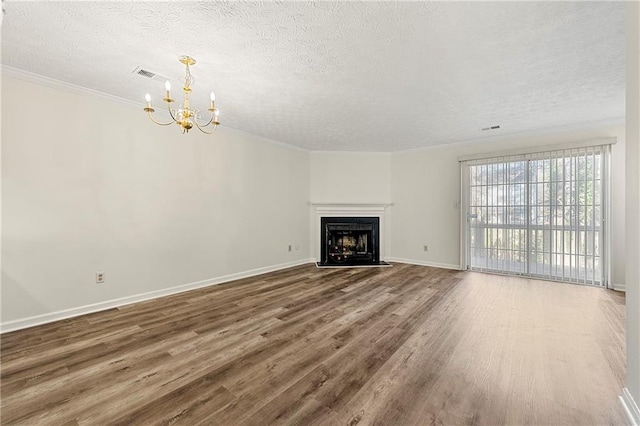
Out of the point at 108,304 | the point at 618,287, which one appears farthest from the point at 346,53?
the point at 618,287

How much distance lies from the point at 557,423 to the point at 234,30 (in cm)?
320

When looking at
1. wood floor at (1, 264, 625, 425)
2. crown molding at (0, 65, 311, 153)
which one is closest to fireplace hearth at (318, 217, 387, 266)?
wood floor at (1, 264, 625, 425)

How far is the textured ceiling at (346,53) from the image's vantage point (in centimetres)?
176

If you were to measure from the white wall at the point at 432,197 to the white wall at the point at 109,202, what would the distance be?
3165 millimetres

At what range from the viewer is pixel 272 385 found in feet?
5.67

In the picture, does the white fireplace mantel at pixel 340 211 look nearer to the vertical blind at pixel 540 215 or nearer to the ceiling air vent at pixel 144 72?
the vertical blind at pixel 540 215

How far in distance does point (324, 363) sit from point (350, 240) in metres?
3.98

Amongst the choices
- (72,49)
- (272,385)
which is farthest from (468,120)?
(72,49)

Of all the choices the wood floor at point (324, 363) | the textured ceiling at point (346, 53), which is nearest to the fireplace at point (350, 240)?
the wood floor at point (324, 363)

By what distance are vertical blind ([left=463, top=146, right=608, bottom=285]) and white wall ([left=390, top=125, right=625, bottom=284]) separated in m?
0.26

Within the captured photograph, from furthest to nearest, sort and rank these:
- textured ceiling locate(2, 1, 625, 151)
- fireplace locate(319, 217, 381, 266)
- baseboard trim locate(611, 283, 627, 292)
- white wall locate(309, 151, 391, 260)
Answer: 1. white wall locate(309, 151, 391, 260)
2. fireplace locate(319, 217, 381, 266)
3. baseboard trim locate(611, 283, 627, 292)
4. textured ceiling locate(2, 1, 625, 151)

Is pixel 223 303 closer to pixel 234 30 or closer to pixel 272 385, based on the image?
pixel 272 385

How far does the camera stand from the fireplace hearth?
572 cm

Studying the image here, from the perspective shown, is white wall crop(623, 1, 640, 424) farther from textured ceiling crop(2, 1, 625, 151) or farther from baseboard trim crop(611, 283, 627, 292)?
baseboard trim crop(611, 283, 627, 292)
